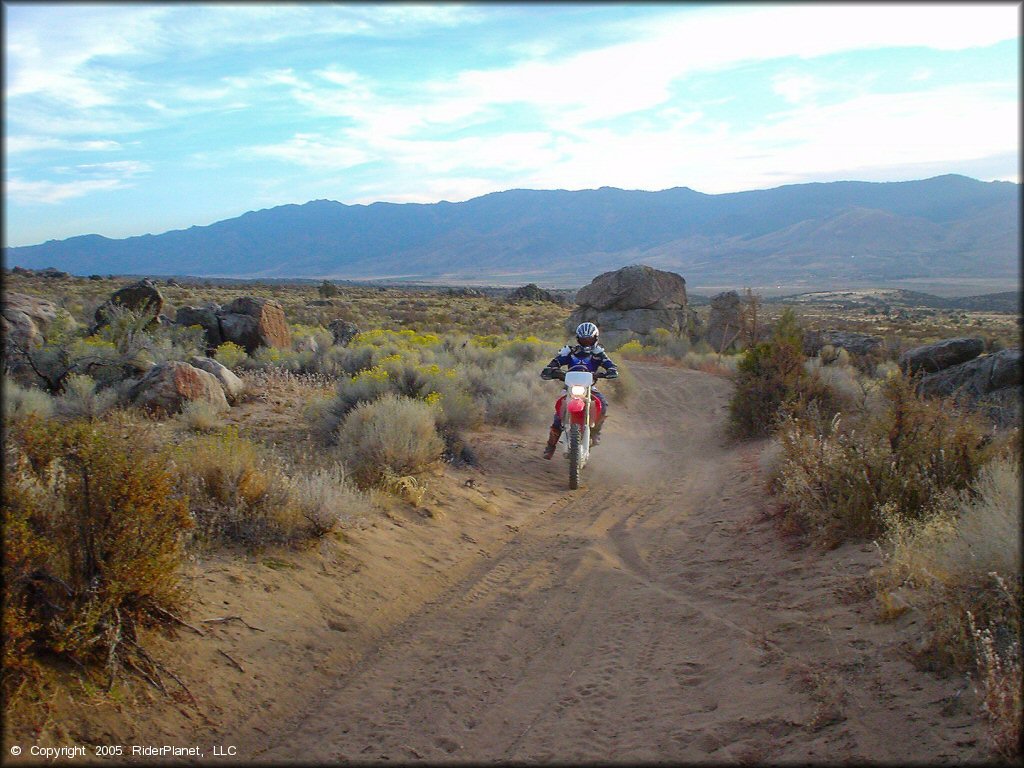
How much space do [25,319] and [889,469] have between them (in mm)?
14284

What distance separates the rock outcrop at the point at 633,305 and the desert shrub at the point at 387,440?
23871 mm

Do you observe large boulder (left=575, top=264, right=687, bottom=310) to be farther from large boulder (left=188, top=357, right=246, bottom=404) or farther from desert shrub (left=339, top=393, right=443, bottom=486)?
desert shrub (left=339, top=393, right=443, bottom=486)

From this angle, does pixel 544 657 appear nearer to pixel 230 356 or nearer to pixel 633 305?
pixel 230 356

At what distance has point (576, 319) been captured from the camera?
34375 millimetres

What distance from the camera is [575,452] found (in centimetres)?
973

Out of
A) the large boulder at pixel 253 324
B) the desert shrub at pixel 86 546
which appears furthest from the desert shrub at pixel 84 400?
the large boulder at pixel 253 324

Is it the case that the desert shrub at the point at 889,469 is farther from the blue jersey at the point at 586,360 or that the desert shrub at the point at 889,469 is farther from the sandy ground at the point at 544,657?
the blue jersey at the point at 586,360

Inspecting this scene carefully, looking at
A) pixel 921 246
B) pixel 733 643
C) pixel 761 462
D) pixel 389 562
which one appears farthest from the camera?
pixel 921 246

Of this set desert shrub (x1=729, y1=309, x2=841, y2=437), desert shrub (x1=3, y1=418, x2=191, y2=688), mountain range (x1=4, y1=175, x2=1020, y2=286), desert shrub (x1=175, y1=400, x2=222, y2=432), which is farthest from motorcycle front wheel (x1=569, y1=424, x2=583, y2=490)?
mountain range (x1=4, y1=175, x2=1020, y2=286)

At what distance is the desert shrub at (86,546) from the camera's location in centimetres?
385

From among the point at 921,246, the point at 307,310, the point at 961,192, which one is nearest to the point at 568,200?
the point at 961,192

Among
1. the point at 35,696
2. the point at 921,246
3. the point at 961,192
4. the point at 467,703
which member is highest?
the point at 961,192

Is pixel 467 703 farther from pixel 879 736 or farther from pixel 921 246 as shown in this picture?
pixel 921 246

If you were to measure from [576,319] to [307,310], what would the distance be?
13908 millimetres
